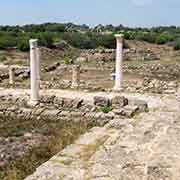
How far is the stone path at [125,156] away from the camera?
4.88 meters

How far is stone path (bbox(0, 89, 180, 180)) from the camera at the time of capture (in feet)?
16.0

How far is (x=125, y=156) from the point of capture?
565 cm

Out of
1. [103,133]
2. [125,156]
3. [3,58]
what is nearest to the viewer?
[125,156]

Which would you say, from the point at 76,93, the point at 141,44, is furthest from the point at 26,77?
the point at 141,44

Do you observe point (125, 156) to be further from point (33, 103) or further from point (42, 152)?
point (33, 103)

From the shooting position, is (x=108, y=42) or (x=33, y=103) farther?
(x=108, y=42)

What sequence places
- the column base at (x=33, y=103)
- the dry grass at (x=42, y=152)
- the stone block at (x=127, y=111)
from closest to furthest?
1. the dry grass at (x=42, y=152)
2. the stone block at (x=127, y=111)
3. the column base at (x=33, y=103)

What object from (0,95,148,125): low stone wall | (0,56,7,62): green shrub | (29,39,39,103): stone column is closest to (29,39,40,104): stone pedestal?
(29,39,39,103): stone column

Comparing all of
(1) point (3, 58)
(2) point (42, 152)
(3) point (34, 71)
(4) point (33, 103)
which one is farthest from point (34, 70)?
(1) point (3, 58)

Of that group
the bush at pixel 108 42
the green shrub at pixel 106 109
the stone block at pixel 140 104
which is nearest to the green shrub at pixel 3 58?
the bush at pixel 108 42

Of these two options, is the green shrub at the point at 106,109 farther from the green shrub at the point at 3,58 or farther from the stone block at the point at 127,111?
the green shrub at the point at 3,58

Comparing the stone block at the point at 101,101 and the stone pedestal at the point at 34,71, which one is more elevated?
the stone pedestal at the point at 34,71

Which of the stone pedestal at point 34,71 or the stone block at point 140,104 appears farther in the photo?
the stone pedestal at point 34,71

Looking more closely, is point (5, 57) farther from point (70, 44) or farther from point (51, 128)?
point (51, 128)
